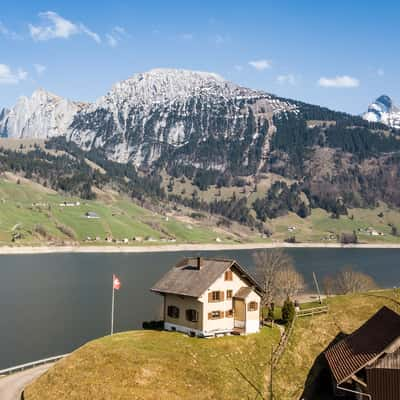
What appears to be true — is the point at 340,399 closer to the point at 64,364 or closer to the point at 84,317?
the point at 64,364

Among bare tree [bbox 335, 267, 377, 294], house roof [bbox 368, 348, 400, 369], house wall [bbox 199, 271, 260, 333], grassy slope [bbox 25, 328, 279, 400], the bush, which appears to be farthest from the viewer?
bare tree [bbox 335, 267, 377, 294]

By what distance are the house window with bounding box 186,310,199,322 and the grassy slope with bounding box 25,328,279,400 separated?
2780 millimetres

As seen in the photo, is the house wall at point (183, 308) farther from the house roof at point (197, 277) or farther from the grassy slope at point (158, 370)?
the grassy slope at point (158, 370)

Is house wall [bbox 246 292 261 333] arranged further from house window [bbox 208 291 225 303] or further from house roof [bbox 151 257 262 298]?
house window [bbox 208 291 225 303]

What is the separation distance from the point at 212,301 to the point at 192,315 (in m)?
2.82

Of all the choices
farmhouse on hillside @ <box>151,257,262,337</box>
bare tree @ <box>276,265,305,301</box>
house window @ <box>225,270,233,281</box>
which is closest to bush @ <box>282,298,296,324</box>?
farmhouse on hillside @ <box>151,257,262,337</box>

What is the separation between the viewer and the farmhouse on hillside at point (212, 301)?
6078 centimetres

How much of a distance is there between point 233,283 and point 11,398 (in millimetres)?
26944

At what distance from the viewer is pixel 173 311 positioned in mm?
64375

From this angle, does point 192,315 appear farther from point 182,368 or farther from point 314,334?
point 314,334

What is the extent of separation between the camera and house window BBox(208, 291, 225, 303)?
201 ft

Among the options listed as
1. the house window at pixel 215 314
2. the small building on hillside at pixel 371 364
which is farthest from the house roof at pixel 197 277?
the small building on hillside at pixel 371 364

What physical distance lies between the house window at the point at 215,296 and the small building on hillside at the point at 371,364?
536 inches

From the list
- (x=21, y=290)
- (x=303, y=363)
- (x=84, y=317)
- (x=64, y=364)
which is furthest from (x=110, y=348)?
(x=21, y=290)
